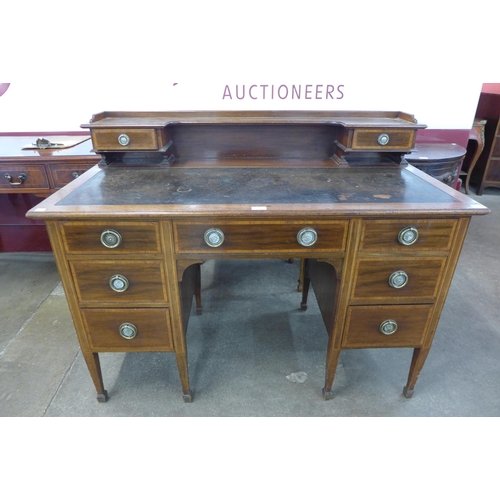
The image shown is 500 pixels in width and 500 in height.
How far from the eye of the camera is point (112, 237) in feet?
3.62

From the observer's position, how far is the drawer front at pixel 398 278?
1.19 m

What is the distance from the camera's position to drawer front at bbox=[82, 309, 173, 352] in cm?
126

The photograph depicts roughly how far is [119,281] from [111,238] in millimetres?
162

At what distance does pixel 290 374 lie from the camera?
164 cm

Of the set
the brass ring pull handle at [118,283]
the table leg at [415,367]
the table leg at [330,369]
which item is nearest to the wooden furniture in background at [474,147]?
the table leg at [415,367]

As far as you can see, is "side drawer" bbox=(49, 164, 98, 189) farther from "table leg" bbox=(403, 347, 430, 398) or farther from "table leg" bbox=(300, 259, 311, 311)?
"table leg" bbox=(403, 347, 430, 398)

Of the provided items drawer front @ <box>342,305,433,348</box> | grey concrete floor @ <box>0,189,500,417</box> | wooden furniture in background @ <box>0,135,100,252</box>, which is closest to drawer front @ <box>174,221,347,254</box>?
drawer front @ <box>342,305,433,348</box>

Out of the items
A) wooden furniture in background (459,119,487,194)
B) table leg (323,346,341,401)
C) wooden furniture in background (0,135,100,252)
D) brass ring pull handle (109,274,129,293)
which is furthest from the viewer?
wooden furniture in background (459,119,487,194)

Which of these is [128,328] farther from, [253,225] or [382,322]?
[382,322]

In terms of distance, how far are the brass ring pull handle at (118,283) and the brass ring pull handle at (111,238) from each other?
4.7 inches

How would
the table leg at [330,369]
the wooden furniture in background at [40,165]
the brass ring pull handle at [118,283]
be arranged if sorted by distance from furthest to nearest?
the wooden furniture in background at [40,165]
the table leg at [330,369]
the brass ring pull handle at [118,283]

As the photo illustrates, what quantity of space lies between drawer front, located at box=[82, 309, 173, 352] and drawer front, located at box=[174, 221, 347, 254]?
0.31m

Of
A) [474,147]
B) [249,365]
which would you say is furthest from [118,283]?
[474,147]

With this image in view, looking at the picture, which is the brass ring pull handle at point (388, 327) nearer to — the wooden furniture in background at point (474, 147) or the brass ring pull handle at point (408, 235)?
the brass ring pull handle at point (408, 235)
